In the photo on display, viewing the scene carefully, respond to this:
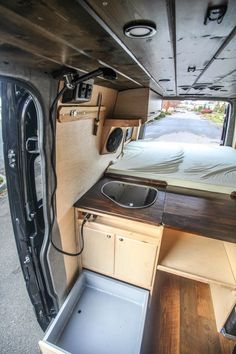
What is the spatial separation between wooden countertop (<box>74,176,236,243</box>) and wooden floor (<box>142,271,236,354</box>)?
0.85 meters

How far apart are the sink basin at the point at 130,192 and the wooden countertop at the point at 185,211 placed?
11cm

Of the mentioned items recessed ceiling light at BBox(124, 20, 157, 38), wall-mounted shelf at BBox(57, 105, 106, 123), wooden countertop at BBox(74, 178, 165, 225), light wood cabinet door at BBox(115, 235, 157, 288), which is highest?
recessed ceiling light at BBox(124, 20, 157, 38)

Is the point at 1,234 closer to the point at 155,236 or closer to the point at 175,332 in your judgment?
the point at 155,236

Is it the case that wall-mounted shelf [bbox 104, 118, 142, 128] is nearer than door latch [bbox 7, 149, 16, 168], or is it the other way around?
door latch [bbox 7, 149, 16, 168]

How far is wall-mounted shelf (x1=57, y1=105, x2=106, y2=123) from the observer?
91cm

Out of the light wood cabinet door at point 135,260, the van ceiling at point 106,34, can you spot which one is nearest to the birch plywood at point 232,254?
the light wood cabinet door at point 135,260

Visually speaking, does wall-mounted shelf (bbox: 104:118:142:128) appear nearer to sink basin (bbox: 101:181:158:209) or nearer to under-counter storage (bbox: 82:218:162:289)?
sink basin (bbox: 101:181:158:209)

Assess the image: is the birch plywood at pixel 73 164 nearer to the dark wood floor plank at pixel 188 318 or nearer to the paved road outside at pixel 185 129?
the dark wood floor plank at pixel 188 318

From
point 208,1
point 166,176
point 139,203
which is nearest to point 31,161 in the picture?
point 208,1

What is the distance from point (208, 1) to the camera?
30 cm

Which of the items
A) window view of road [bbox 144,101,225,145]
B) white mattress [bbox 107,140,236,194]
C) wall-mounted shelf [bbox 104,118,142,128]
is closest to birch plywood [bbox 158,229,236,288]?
white mattress [bbox 107,140,236,194]

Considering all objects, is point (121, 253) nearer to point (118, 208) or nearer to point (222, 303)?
point (118, 208)

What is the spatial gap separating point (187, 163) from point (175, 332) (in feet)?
5.02

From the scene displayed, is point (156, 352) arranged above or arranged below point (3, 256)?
below
